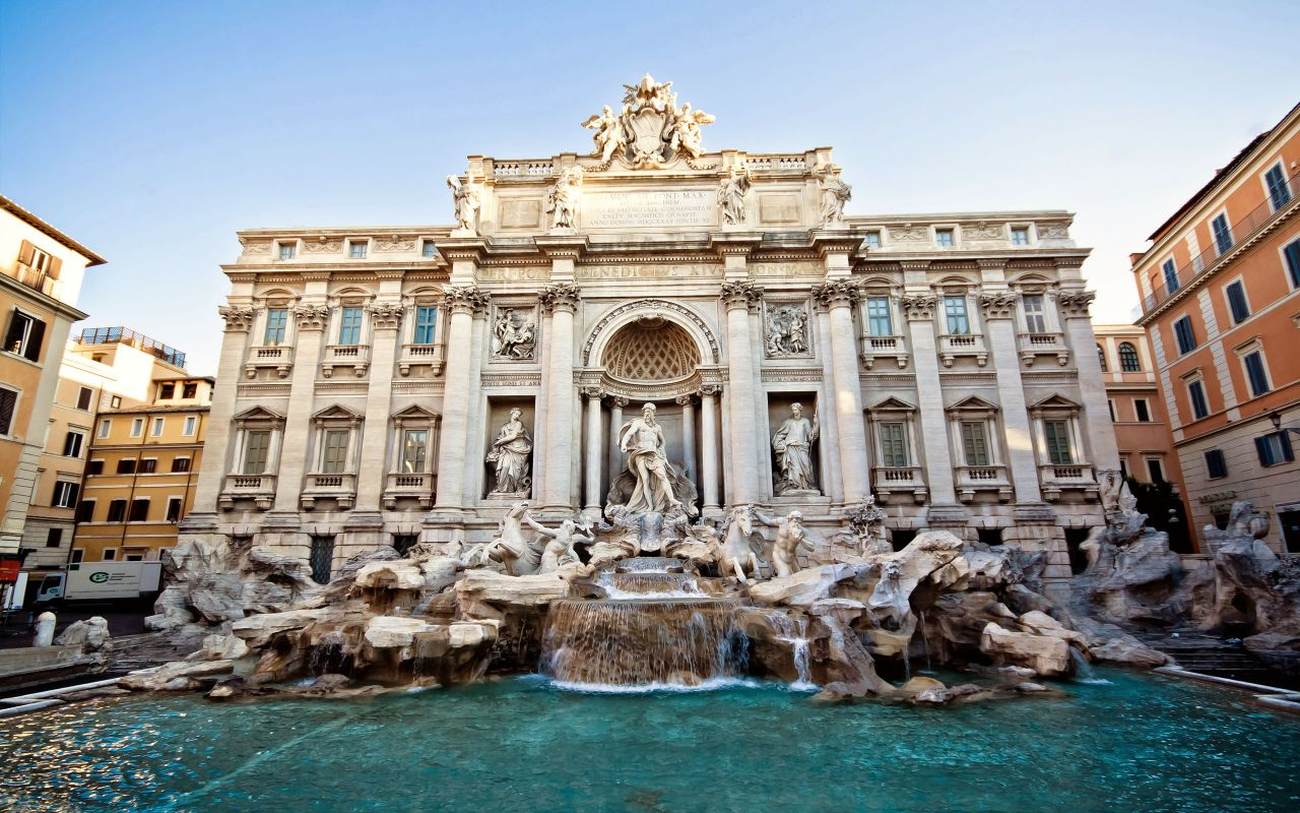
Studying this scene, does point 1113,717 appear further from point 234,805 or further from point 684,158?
point 684,158

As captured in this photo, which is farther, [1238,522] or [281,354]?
[281,354]

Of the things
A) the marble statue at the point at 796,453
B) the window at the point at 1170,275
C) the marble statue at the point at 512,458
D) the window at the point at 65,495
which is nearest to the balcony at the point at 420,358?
the marble statue at the point at 512,458

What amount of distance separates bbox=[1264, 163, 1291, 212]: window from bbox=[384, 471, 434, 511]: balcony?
29760mm

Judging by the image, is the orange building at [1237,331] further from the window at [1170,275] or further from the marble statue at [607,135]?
the marble statue at [607,135]

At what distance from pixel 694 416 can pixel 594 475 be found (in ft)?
13.6

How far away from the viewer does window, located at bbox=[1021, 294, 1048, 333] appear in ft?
70.4

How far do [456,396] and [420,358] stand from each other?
2.57 m

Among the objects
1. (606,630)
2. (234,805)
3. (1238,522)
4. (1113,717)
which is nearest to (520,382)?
(606,630)

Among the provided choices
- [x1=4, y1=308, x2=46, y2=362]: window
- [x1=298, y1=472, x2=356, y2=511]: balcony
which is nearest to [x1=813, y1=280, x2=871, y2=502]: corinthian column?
[x1=298, y1=472, x2=356, y2=511]: balcony

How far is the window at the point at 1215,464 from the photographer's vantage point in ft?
75.7

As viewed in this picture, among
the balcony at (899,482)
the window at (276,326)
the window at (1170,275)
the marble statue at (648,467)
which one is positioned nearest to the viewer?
the marble statue at (648,467)

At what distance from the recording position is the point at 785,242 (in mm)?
20906

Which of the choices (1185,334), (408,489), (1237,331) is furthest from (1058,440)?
(408,489)

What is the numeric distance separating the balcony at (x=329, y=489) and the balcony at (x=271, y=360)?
4.26 meters
